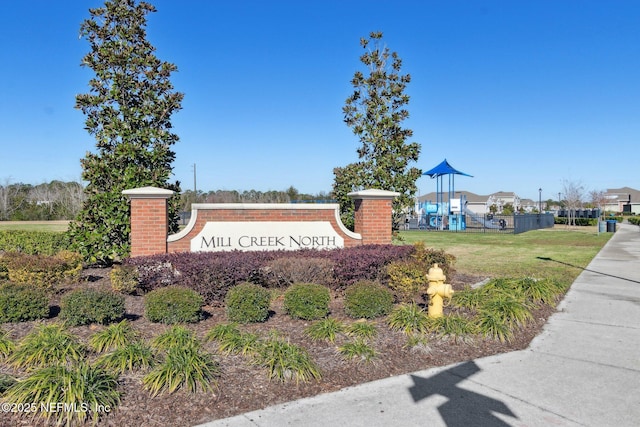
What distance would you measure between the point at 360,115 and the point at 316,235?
4.22 meters

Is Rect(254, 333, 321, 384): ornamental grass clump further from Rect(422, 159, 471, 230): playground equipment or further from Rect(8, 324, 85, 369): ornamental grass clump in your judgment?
Rect(422, 159, 471, 230): playground equipment

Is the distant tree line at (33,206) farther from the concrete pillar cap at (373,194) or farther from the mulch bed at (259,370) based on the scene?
the mulch bed at (259,370)

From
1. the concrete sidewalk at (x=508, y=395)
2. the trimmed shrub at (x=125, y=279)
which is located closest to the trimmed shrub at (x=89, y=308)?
the trimmed shrub at (x=125, y=279)

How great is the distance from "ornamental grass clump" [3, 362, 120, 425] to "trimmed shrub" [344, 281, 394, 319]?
3262mm

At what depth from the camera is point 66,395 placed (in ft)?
11.8

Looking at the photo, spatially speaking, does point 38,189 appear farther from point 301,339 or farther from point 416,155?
point 301,339

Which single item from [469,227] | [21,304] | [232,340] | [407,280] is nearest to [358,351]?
[232,340]

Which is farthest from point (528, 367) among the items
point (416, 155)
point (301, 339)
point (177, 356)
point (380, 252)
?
point (416, 155)

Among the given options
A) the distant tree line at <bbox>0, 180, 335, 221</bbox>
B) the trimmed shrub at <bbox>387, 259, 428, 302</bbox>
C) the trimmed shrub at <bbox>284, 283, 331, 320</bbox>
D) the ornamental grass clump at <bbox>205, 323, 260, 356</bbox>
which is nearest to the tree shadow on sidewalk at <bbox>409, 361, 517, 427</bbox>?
the ornamental grass clump at <bbox>205, 323, 260, 356</bbox>

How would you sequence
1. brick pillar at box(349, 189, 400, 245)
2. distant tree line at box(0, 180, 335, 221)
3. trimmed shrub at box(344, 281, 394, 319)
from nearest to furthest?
trimmed shrub at box(344, 281, 394, 319) → brick pillar at box(349, 189, 400, 245) → distant tree line at box(0, 180, 335, 221)

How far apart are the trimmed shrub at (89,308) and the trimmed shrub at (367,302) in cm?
285

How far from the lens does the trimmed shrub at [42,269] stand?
24.9 ft

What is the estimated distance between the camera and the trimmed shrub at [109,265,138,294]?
25.1 ft

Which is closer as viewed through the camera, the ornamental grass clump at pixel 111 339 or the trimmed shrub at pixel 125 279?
the ornamental grass clump at pixel 111 339
